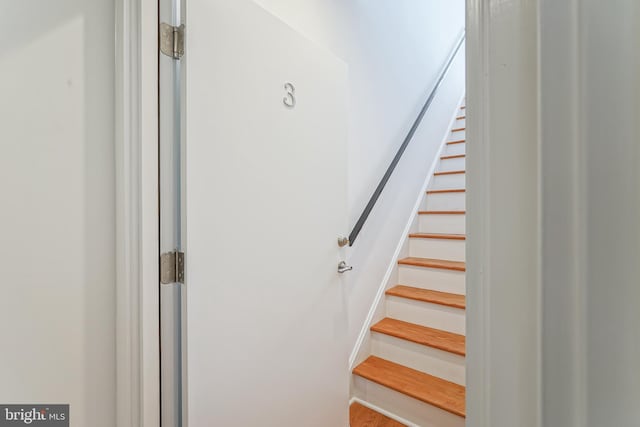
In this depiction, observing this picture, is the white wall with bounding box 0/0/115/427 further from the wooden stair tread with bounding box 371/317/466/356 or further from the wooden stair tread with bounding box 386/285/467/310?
the wooden stair tread with bounding box 386/285/467/310

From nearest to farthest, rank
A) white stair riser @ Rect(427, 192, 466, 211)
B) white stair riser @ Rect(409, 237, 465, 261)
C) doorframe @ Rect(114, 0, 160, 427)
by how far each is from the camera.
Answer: doorframe @ Rect(114, 0, 160, 427), white stair riser @ Rect(409, 237, 465, 261), white stair riser @ Rect(427, 192, 466, 211)

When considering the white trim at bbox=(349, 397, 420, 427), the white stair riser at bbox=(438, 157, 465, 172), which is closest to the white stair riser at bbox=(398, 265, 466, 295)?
the white trim at bbox=(349, 397, 420, 427)

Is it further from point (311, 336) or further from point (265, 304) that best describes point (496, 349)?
point (311, 336)

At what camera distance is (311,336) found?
1297 mm

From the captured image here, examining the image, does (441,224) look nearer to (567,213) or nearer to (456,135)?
(456,135)

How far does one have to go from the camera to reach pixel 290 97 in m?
1.18

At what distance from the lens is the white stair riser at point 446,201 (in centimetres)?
237

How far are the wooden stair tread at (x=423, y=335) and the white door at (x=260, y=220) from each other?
1.64 feet

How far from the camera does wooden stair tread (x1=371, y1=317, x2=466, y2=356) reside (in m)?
1.57

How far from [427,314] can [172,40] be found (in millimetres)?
1869

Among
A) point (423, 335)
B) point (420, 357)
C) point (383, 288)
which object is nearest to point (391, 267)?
point (383, 288)

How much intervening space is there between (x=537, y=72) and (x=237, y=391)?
116 centimetres

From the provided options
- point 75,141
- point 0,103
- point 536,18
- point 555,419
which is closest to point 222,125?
point 75,141

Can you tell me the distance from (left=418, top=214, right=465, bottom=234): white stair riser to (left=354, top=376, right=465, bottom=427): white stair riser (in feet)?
4.05
